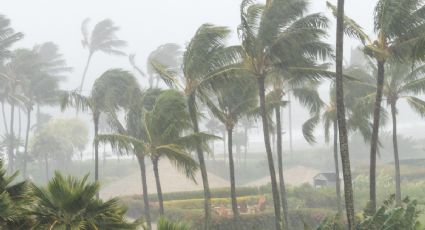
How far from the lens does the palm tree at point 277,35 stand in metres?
18.4

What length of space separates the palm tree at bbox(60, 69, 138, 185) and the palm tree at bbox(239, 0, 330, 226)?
9.76 m

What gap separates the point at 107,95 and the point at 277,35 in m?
11.6

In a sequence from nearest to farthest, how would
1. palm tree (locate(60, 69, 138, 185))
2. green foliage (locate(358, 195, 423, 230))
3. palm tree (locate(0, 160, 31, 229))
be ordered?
palm tree (locate(0, 160, 31, 229))
green foliage (locate(358, 195, 423, 230))
palm tree (locate(60, 69, 138, 185))

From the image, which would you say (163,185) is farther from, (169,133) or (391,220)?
(391,220)

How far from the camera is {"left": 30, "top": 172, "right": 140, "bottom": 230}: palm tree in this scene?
8820mm

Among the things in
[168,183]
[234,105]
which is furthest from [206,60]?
[168,183]

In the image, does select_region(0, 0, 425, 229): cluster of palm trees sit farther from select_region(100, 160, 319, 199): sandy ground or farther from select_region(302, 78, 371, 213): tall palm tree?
select_region(100, 160, 319, 199): sandy ground

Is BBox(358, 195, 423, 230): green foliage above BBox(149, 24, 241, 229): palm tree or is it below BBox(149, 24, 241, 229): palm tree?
below

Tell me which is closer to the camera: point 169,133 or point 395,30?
point 395,30

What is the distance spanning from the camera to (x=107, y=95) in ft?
87.8

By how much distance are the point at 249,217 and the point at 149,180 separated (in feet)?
92.6

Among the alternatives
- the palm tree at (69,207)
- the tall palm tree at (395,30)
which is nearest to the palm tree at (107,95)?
the tall palm tree at (395,30)

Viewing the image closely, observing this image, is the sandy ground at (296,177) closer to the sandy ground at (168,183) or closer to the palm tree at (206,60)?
the sandy ground at (168,183)

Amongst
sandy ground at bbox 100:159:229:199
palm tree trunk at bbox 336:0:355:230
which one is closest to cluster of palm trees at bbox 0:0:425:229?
palm tree trunk at bbox 336:0:355:230
